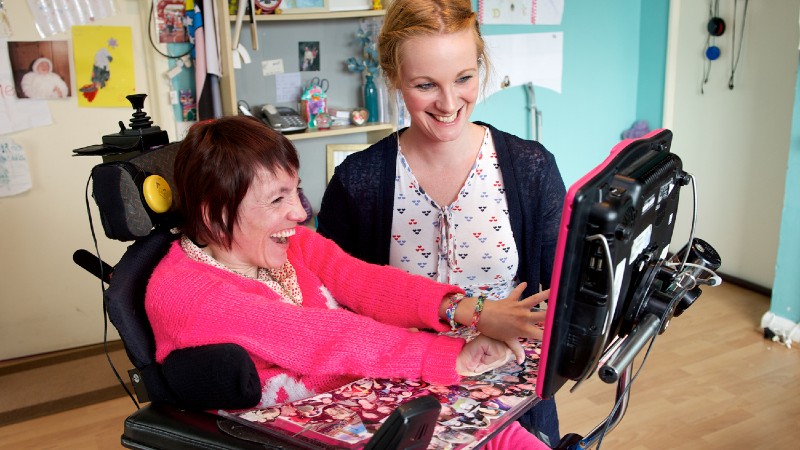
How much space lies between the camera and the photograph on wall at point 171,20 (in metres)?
3.05

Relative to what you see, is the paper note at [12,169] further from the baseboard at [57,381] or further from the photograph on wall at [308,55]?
the photograph on wall at [308,55]

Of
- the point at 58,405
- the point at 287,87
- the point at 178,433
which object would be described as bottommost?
the point at 58,405

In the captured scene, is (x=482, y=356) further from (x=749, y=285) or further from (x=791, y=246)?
(x=749, y=285)

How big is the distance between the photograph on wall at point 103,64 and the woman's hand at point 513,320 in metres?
2.38

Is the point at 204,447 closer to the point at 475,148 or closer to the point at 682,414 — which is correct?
the point at 475,148

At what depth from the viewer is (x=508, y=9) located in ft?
12.1

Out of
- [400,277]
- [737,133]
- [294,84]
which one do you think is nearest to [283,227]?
[400,277]

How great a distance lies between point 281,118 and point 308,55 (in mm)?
395

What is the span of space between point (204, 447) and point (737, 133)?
3.35m

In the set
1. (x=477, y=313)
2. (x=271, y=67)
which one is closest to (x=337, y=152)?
(x=271, y=67)

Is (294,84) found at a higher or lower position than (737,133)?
higher

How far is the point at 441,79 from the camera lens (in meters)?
1.51

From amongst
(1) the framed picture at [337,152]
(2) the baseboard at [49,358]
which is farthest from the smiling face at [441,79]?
(2) the baseboard at [49,358]

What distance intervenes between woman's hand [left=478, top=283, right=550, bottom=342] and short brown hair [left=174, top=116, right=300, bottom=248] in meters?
0.45
